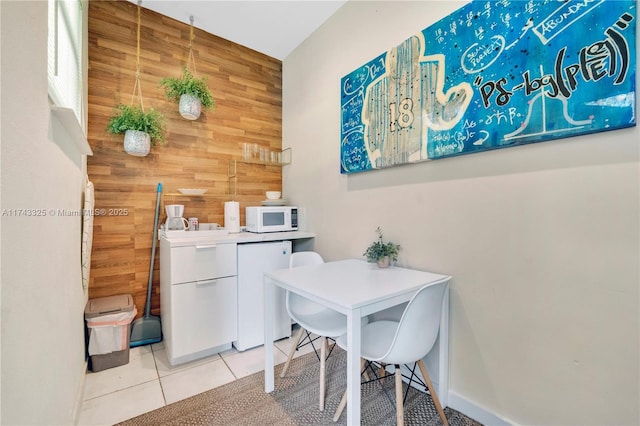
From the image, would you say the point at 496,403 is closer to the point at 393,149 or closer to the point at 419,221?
the point at 419,221

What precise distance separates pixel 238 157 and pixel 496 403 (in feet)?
9.44

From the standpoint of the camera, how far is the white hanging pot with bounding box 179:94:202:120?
97.4 inches

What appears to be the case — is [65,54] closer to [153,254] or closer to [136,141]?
[136,141]

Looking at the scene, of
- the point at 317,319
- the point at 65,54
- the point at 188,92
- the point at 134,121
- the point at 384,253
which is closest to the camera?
the point at 65,54

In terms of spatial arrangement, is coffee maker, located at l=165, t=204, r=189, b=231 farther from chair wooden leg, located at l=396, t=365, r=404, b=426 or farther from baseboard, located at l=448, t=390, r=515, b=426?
baseboard, located at l=448, t=390, r=515, b=426

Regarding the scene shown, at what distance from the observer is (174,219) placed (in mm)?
2377

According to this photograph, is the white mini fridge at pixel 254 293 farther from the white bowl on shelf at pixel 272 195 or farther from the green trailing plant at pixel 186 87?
the green trailing plant at pixel 186 87

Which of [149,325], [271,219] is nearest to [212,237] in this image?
[271,219]

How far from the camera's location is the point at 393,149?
1.94 metres

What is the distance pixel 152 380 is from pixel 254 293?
888 mm

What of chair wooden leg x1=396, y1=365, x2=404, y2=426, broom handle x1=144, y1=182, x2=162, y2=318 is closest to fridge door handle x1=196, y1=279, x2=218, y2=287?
broom handle x1=144, y1=182, x2=162, y2=318

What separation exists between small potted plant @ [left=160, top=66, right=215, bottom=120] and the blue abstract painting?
1.49 meters

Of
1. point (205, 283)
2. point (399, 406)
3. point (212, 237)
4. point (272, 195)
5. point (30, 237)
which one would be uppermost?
point (272, 195)

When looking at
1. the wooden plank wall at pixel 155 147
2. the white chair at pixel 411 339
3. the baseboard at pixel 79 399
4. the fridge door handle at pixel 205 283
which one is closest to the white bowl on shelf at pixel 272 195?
the wooden plank wall at pixel 155 147
